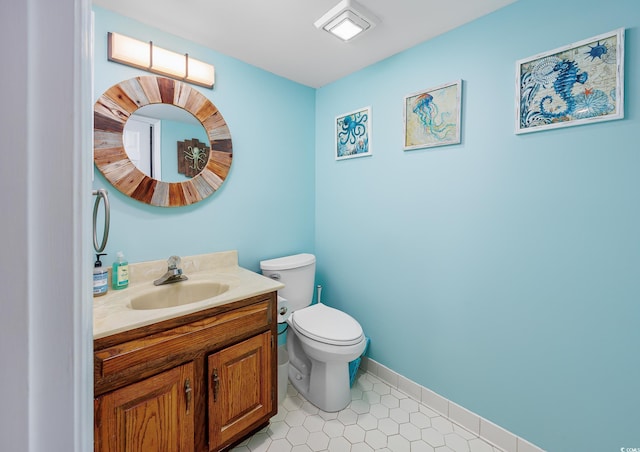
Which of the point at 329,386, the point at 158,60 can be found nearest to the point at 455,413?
the point at 329,386

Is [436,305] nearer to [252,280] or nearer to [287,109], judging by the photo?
[252,280]

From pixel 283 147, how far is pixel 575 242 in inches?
70.6

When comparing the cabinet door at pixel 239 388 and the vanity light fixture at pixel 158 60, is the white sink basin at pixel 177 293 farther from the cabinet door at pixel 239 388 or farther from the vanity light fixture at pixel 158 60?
the vanity light fixture at pixel 158 60

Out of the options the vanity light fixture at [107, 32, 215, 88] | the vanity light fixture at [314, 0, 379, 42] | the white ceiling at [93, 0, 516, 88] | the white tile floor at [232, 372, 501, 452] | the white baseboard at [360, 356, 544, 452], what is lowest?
the white tile floor at [232, 372, 501, 452]

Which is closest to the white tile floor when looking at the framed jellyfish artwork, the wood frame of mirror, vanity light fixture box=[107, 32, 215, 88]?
the wood frame of mirror

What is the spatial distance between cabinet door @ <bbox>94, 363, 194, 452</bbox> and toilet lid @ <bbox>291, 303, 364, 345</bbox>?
2.24 ft

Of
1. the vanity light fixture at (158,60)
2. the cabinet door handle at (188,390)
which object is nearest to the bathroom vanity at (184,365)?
the cabinet door handle at (188,390)

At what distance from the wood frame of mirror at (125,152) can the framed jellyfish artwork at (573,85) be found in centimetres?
162

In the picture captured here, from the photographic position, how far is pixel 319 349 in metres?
1.61

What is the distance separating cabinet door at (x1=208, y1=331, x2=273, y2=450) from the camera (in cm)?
128

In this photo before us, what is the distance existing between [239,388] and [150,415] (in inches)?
14.8

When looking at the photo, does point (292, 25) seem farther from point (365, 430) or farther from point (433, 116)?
point (365, 430)
